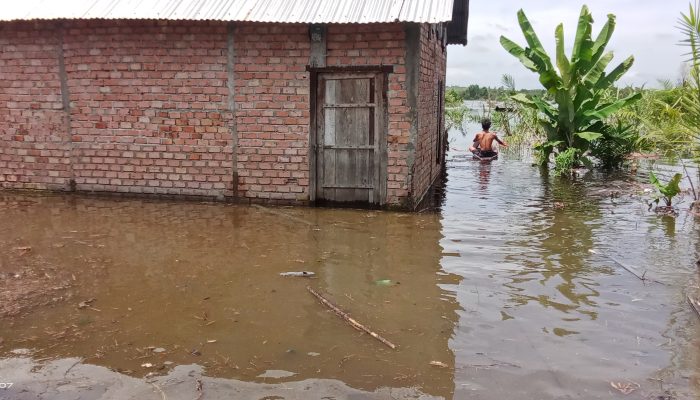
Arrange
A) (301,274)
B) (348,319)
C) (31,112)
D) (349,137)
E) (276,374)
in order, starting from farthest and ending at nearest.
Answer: (31,112)
(349,137)
(301,274)
(348,319)
(276,374)

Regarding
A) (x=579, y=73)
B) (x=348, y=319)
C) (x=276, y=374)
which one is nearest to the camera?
(x=276, y=374)

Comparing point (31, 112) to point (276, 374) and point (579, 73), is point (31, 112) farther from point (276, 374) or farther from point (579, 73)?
point (579, 73)

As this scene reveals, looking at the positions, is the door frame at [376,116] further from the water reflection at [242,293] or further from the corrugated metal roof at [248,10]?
the corrugated metal roof at [248,10]

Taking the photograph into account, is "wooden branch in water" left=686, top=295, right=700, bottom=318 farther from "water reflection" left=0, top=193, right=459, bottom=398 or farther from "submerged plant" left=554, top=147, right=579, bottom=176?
"submerged plant" left=554, top=147, right=579, bottom=176

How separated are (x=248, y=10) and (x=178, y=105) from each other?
1.76 meters

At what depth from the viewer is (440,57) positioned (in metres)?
10.7

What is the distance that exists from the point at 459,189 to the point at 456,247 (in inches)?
159

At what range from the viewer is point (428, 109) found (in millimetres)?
9219

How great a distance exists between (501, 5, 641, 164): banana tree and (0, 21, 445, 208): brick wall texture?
4.10m

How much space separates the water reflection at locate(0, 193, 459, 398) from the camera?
3445 mm

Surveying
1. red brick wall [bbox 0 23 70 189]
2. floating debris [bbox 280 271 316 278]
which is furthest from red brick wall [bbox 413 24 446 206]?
red brick wall [bbox 0 23 70 189]

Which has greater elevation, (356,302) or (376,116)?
(376,116)

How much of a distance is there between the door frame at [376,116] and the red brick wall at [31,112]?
3878mm

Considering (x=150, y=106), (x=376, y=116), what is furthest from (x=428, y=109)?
(x=150, y=106)
